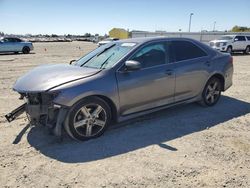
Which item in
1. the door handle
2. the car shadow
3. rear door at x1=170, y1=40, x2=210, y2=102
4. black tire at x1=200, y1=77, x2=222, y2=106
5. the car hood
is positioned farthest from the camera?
black tire at x1=200, y1=77, x2=222, y2=106

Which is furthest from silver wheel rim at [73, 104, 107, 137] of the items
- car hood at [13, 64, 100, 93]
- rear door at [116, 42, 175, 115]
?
car hood at [13, 64, 100, 93]

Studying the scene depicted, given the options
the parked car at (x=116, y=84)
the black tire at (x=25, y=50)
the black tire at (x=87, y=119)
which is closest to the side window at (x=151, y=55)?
the parked car at (x=116, y=84)

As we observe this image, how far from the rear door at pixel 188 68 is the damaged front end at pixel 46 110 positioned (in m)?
2.47

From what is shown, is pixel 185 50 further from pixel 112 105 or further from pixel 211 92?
pixel 112 105

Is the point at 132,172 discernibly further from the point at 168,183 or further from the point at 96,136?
the point at 96,136

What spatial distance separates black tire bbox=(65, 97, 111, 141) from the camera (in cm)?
451

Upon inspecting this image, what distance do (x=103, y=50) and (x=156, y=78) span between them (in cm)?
126

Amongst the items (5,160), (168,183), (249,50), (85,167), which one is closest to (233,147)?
(168,183)

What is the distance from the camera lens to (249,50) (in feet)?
85.0

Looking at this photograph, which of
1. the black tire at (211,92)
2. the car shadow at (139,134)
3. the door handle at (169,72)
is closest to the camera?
the car shadow at (139,134)

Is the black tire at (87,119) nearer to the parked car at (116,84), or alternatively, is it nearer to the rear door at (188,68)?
the parked car at (116,84)

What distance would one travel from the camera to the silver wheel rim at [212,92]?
6.55 m

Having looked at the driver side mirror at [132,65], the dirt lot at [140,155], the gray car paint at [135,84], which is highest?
the driver side mirror at [132,65]

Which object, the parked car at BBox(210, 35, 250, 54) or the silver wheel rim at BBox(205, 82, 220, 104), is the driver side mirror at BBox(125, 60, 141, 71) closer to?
the silver wheel rim at BBox(205, 82, 220, 104)
